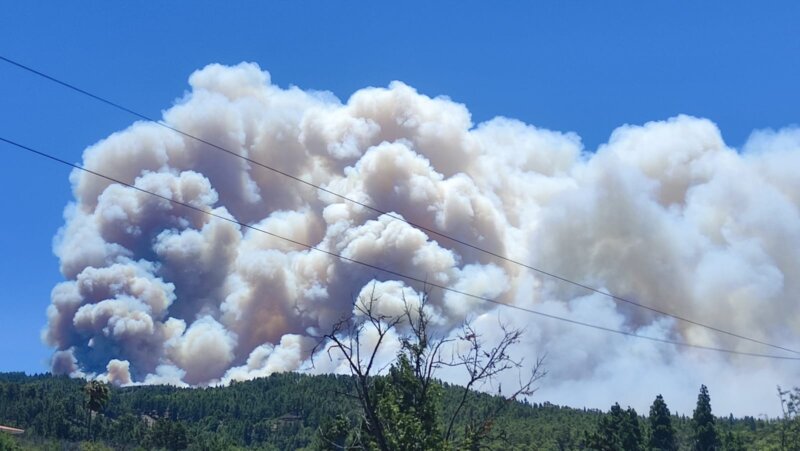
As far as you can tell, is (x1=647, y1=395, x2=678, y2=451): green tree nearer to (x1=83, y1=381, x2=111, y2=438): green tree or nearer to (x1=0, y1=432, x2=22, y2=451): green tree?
(x1=83, y1=381, x2=111, y2=438): green tree

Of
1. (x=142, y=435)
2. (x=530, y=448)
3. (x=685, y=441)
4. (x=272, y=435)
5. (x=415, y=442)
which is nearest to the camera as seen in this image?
(x=415, y=442)

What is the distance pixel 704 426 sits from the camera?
361 feet

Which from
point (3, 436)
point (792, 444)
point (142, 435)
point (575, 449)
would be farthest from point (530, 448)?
point (3, 436)

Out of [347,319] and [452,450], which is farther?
[452,450]

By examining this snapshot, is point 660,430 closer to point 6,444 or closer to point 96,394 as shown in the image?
point 96,394

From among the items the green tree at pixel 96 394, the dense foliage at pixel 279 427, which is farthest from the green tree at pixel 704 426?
the green tree at pixel 96 394

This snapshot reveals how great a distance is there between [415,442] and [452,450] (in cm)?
159

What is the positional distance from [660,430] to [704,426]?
5206 millimetres

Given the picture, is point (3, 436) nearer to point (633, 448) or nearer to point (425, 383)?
point (633, 448)

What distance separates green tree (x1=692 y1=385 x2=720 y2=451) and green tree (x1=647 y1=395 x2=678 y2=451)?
2.94 metres

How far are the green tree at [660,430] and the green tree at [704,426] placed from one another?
2936mm

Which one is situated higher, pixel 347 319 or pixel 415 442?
pixel 347 319

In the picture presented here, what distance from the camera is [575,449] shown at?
420ft

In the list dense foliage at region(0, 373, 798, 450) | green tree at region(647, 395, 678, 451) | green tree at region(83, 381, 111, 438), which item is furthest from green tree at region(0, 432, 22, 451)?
green tree at region(647, 395, 678, 451)
